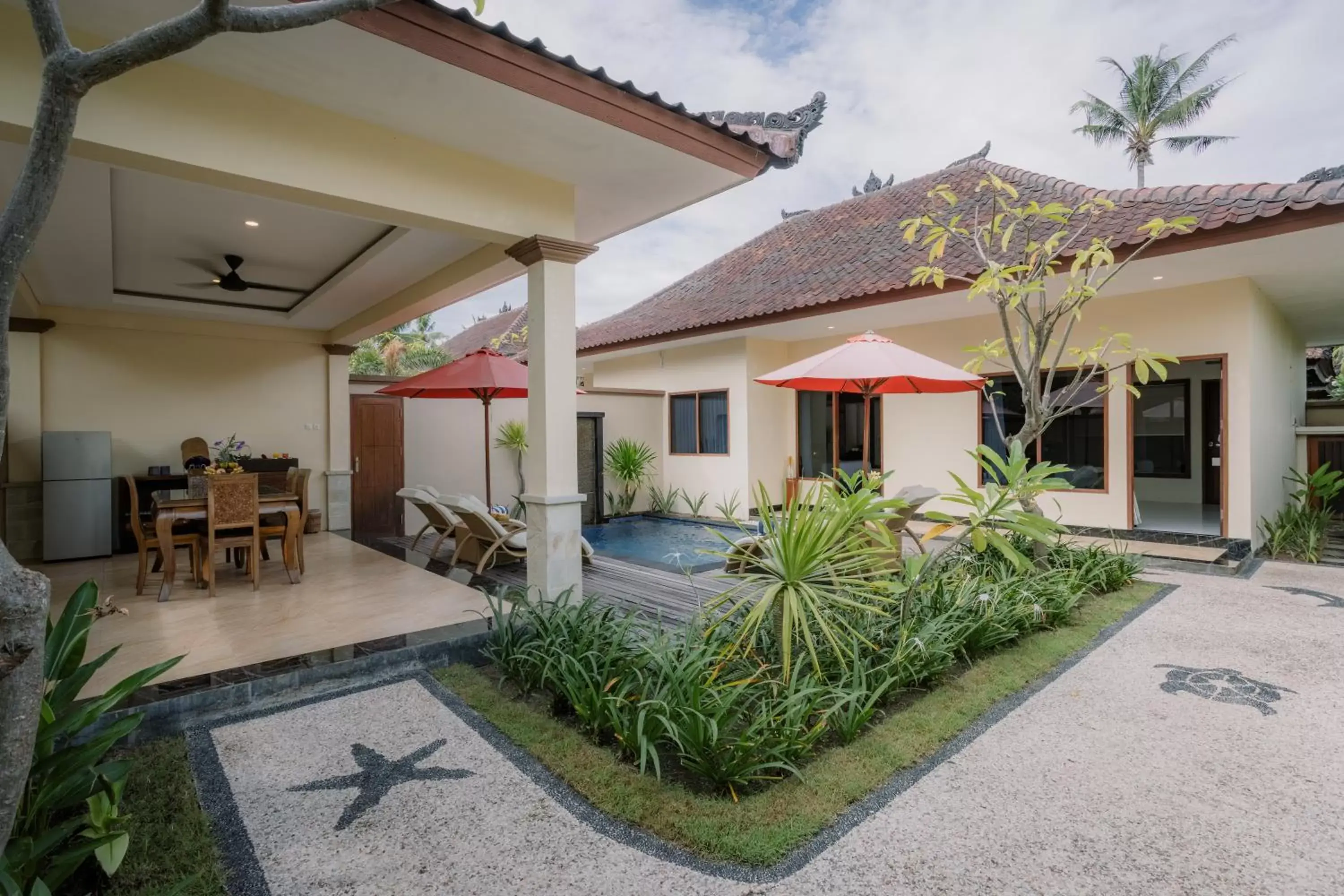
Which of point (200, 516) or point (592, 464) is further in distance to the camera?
point (592, 464)

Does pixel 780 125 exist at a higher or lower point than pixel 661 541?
higher

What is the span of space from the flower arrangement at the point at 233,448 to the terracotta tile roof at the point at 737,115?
7415 mm

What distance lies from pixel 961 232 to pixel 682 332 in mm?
5730

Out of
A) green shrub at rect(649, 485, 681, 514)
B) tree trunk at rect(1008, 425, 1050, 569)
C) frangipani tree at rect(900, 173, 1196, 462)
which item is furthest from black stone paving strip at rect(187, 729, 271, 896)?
green shrub at rect(649, 485, 681, 514)

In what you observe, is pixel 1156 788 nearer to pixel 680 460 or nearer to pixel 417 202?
pixel 417 202

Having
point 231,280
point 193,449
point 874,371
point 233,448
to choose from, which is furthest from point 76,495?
point 874,371

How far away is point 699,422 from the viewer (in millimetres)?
12336

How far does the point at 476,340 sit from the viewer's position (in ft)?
82.8

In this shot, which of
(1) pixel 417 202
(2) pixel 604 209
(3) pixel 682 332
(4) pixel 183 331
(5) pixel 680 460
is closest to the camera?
(1) pixel 417 202

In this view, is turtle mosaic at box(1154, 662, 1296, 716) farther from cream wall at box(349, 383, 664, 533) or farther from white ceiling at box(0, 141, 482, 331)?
cream wall at box(349, 383, 664, 533)

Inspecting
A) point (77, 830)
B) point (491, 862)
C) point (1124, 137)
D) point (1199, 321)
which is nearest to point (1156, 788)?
point (491, 862)

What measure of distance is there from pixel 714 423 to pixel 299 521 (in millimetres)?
7360

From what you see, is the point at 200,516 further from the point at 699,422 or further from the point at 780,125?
the point at 699,422

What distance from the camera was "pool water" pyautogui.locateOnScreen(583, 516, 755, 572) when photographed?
789 cm
